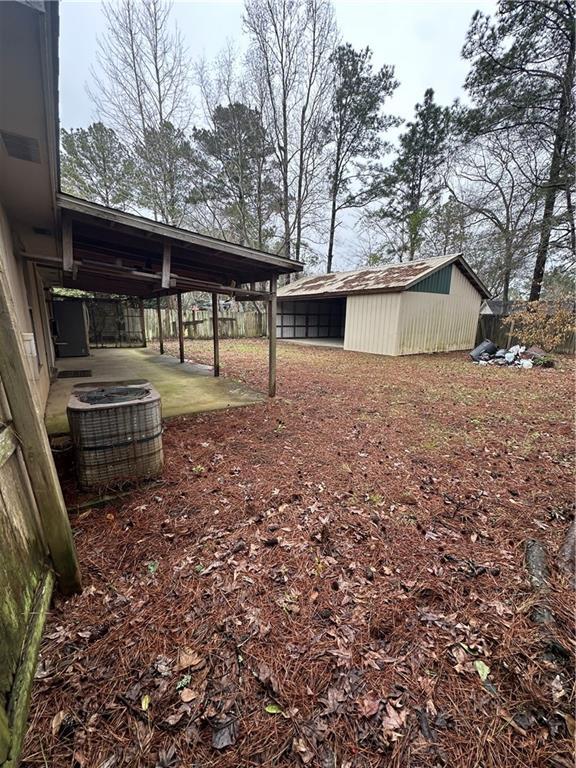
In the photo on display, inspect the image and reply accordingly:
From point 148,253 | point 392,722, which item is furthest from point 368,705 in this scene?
point 148,253

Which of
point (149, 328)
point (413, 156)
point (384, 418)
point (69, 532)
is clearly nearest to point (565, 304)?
point (384, 418)

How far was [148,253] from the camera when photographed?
19.2 feet

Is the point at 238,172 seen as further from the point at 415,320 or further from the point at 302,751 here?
the point at 302,751

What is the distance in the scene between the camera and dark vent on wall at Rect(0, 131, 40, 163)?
2328 millimetres

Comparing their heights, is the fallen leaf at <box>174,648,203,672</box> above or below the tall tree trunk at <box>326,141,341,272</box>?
below

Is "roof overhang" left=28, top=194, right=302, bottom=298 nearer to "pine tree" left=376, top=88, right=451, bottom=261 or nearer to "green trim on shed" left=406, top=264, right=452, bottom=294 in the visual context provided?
"green trim on shed" left=406, top=264, right=452, bottom=294

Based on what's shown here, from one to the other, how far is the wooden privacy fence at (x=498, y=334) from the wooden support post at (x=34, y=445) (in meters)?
15.3

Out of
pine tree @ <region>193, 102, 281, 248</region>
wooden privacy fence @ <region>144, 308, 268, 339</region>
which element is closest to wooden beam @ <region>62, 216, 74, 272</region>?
wooden privacy fence @ <region>144, 308, 268, 339</region>

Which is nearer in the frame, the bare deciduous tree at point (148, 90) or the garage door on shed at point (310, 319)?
the bare deciduous tree at point (148, 90)

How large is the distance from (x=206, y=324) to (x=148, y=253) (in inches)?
456

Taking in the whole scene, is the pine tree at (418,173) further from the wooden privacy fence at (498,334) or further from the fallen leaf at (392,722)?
the fallen leaf at (392,722)

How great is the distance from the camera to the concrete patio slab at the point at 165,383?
5.12 meters

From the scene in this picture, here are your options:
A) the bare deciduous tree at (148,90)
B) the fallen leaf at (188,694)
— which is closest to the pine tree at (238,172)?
the bare deciduous tree at (148,90)

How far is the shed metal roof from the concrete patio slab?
24.5ft
